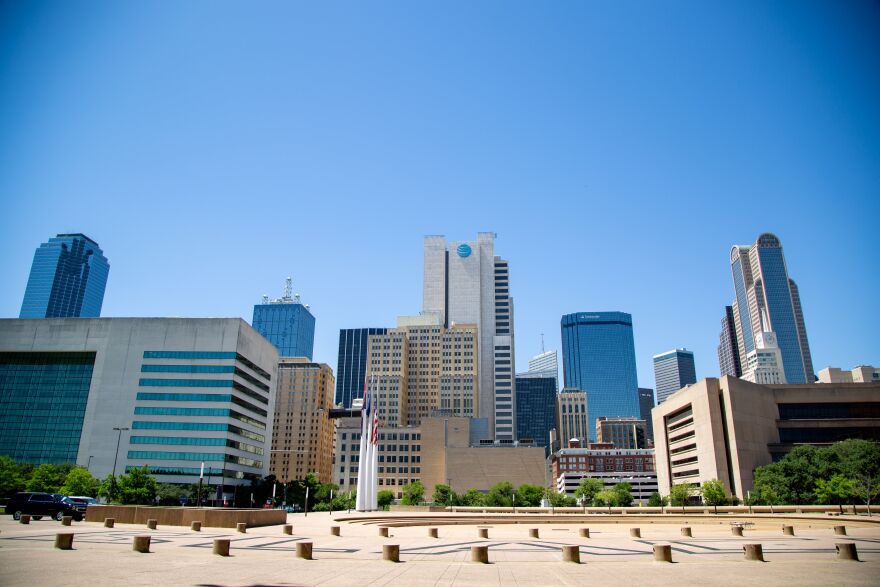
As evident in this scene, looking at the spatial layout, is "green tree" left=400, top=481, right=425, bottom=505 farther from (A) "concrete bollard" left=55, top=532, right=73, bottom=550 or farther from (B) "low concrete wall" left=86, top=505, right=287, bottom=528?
(A) "concrete bollard" left=55, top=532, right=73, bottom=550

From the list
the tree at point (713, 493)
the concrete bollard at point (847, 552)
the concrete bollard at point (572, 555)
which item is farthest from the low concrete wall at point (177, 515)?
the tree at point (713, 493)

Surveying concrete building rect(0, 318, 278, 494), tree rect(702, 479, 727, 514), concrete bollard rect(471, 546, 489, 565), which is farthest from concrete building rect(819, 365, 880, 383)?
concrete bollard rect(471, 546, 489, 565)

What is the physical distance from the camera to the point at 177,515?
41.6m

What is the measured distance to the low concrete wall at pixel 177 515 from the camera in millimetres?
40344

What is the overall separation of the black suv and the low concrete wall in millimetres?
1186

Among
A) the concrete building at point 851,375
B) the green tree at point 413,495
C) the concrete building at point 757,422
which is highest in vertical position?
the concrete building at point 851,375

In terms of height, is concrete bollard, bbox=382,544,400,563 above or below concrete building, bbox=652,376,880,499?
below

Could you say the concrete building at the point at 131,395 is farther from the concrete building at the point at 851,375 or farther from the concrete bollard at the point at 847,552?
the concrete building at the point at 851,375

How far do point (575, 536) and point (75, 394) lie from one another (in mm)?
119010

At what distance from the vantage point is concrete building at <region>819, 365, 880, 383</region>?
525ft

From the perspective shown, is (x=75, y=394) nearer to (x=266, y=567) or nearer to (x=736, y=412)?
(x=266, y=567)

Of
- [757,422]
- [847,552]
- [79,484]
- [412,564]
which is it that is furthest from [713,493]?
[79,484]

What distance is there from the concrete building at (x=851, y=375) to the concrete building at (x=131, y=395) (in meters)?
148

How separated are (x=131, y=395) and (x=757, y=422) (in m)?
125
